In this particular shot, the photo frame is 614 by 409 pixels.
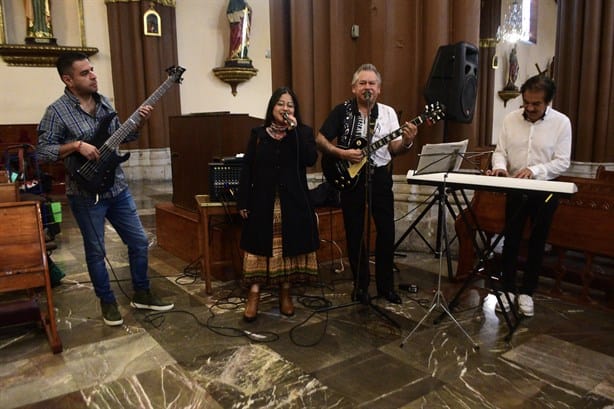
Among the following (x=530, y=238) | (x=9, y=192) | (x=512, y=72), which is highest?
(x=512, y=72)

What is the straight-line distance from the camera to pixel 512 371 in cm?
266

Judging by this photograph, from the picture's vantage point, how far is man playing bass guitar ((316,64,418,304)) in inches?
138

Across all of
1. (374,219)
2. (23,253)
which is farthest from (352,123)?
(23,253)

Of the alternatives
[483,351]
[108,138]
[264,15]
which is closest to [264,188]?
[108,138]

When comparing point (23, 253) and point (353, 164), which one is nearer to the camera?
point (23, 253)

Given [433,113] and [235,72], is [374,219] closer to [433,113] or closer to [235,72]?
[433,113]

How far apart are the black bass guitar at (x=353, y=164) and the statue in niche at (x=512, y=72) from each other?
38.7 ft

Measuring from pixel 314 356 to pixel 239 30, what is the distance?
31.4 ft

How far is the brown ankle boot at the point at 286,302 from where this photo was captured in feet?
11.4

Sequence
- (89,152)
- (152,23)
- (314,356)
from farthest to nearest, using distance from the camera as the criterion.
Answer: (152,23), (89,152), (314,356)

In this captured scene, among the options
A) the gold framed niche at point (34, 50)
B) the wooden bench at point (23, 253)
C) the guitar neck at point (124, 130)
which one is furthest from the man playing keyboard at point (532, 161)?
the gold framed niche at point (34, 50)

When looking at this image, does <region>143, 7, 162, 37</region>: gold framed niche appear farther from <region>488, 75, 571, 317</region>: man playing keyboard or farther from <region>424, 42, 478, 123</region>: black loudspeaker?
<region>488, 75, 571, 317</region>: man playing keyboard

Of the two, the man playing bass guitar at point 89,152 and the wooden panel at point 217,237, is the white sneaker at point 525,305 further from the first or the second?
the man playing bass guitar at point 89,152

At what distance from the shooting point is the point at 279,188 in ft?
10.9
